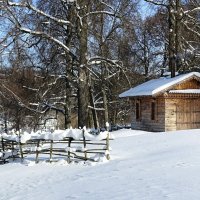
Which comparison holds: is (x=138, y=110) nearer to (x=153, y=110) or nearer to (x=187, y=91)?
(x=153, y=110)

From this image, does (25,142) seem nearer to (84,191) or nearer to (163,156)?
(163,156)

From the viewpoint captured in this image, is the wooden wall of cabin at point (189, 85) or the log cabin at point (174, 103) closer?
the log cabin at point (174, 103)

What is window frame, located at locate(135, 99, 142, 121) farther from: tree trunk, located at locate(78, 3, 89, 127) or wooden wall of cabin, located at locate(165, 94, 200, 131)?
tree trunk, located at locate(78, 3, 89, 127)

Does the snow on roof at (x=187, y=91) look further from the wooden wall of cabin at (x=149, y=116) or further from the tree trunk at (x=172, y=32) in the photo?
the tree trunk at (x=172, y=32)

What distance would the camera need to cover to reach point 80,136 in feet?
63.1

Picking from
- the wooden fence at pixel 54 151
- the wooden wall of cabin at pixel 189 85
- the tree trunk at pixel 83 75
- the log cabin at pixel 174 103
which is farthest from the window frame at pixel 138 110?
the wooden fence at pixel 54 151

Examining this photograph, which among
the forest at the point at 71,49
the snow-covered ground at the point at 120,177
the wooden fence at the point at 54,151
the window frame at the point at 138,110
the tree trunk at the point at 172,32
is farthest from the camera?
the tree trunk at the point at 172,32

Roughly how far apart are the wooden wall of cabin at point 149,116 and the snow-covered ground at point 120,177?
793 cm

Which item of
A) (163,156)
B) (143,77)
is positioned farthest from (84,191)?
(143,77)

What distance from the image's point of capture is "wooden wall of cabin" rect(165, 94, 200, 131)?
96.1ft

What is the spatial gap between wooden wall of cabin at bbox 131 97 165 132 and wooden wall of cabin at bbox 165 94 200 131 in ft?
1.20

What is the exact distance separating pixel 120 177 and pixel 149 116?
1741cm

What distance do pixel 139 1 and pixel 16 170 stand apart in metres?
14.3

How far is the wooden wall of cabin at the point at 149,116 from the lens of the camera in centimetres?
2947
